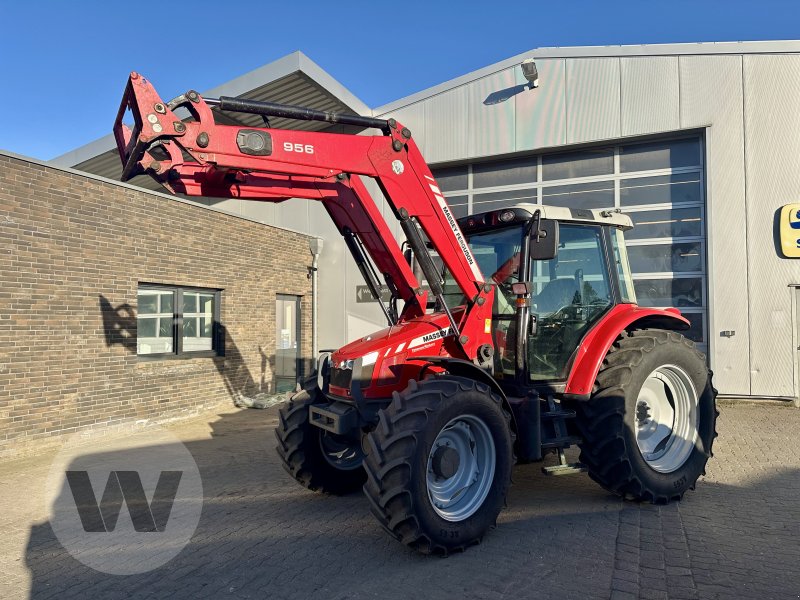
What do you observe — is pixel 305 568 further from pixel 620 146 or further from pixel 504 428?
pixel 620 146

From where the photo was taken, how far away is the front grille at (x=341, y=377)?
4.44 m

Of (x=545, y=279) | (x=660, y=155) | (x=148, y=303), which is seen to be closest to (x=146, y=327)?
(x=148, y=303)

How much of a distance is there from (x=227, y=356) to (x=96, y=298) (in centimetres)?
297

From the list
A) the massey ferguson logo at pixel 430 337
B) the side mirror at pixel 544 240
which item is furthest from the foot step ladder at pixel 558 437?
the side mirror at pixel 544 240

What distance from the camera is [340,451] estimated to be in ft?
17.3

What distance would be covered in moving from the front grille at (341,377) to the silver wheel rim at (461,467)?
838 millimetres

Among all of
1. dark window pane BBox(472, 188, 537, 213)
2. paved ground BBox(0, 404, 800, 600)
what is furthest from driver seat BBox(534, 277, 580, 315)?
dark window pane BBox(472, 188, 537, 213)

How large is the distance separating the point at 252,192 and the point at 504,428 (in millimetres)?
2433

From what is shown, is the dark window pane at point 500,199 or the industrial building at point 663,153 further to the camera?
the dark window pane at point 500,199

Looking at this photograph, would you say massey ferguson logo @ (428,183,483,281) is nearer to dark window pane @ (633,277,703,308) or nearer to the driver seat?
the driver seat

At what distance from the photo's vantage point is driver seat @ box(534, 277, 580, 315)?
511 cm

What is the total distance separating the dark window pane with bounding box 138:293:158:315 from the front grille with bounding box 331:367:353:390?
5745 mm

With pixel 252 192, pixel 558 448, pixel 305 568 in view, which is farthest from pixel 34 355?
pixel 558 448

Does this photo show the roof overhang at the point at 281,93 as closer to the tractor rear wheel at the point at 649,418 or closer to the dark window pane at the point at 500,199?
the dark window pane at the point at 500,199
